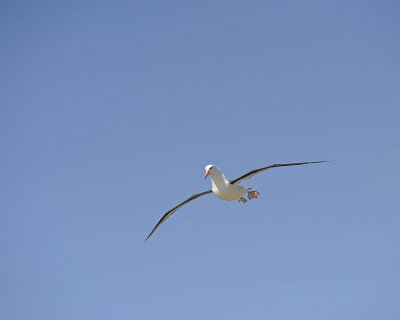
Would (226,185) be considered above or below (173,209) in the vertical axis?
below

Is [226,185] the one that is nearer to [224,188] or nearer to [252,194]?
[224,188]

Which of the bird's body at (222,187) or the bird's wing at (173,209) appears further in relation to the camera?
the bird's wing at (173,209)

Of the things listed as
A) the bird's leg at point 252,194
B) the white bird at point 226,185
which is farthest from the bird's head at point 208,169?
the bird's leg at point 252,194

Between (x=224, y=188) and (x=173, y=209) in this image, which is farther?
(x=173, y=209)

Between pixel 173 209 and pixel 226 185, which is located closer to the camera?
pixel 226 185

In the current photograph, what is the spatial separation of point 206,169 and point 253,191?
1708 mm

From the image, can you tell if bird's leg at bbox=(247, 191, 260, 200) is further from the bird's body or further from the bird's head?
the bird's head

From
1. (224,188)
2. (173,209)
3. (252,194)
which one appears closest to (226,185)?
(224,188)

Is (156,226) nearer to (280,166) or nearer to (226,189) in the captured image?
(226,189)

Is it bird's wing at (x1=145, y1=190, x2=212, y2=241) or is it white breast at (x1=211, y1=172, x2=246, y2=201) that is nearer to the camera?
white breast at (x1=211, y1=172, x2=246, y2=201)

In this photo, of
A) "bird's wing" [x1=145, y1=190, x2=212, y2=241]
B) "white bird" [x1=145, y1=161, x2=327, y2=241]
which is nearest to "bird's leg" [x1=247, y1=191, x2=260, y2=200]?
"white bird" [x1=145, y1=161, x2=327, y2=241]

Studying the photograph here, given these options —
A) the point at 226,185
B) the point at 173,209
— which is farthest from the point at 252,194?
the point at 173,209

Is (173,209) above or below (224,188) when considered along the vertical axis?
above

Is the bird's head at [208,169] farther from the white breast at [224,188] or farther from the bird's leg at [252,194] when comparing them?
the bird's leg at [252,194]
